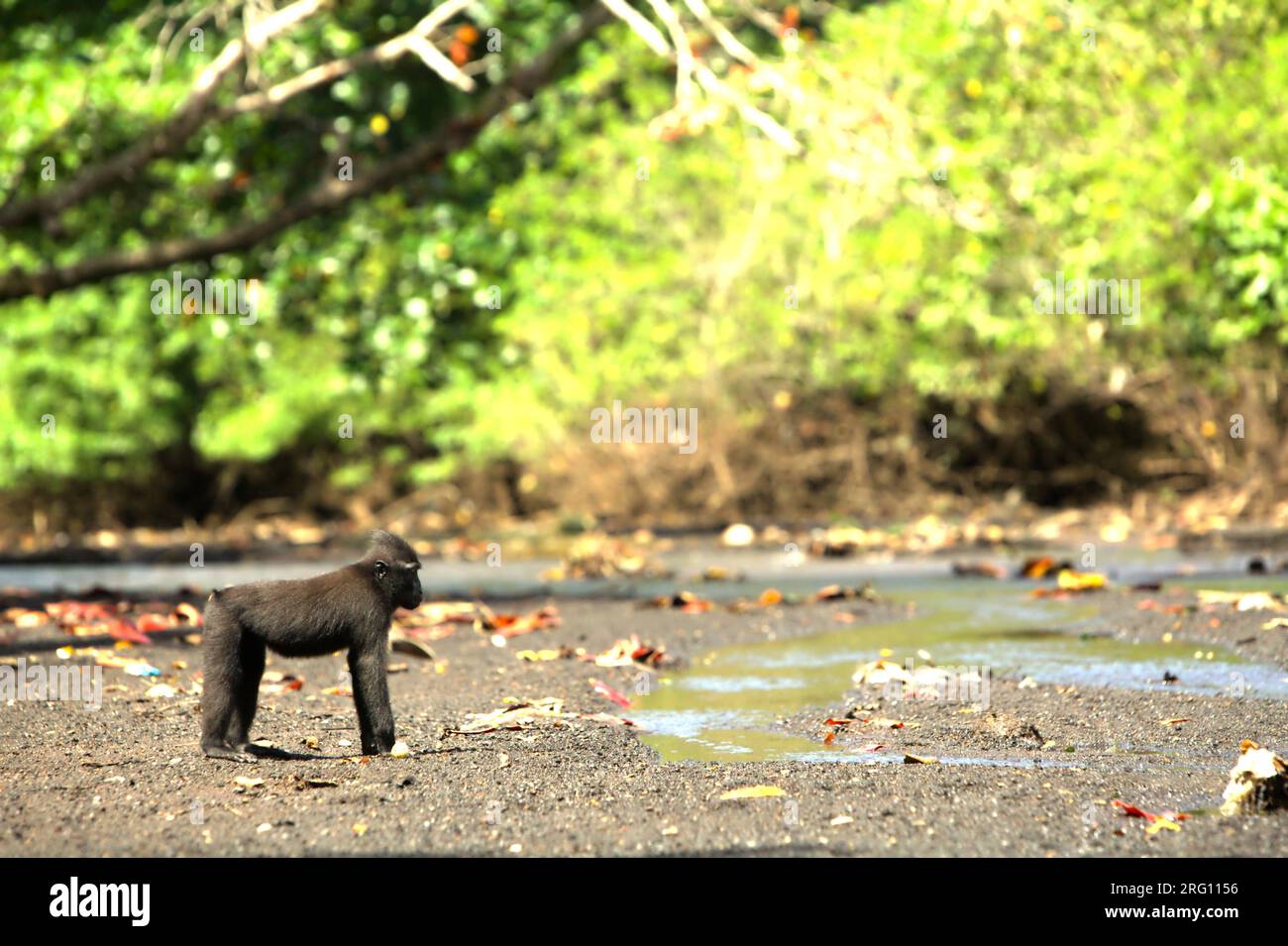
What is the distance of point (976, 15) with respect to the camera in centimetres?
1170

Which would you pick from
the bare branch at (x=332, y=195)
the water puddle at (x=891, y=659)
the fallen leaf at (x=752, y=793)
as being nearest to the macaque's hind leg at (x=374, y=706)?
the water puddle at (x=891, y=659)

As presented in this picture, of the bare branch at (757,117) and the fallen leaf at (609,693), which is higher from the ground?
the bare branch at (757,117)

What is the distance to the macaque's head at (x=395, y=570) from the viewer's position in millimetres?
5738

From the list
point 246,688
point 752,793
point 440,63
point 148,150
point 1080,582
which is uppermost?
point 440,63

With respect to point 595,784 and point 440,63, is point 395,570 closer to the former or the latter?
point 595,784

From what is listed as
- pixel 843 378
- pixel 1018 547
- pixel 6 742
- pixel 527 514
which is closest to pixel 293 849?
pixel 6 742

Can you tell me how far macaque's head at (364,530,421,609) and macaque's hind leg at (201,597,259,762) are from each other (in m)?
0.50

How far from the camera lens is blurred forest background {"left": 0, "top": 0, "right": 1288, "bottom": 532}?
14820mm

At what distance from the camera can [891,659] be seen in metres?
7.90

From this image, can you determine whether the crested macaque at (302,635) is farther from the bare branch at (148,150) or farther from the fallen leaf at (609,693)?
the bare branch at (148,150)

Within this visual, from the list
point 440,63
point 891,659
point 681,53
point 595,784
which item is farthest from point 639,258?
point 595,784

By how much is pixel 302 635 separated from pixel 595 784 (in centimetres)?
117

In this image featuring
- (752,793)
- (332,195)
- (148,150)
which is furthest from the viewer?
(332,195)

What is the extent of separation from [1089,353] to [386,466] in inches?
388
